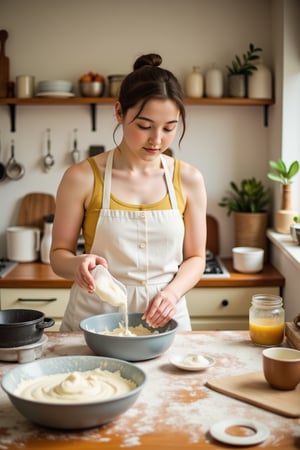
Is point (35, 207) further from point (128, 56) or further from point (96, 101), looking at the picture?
point (128, 56)

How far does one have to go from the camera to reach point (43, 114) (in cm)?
402

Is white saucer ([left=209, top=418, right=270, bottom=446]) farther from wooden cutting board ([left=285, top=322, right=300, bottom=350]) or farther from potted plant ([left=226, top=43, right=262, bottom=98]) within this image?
potted plant ([left=226, top=43, right=262, bottom=98])

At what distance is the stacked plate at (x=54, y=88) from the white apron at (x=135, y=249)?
1.60 m

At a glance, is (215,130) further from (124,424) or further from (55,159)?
(124,424)

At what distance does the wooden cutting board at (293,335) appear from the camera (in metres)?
1.92

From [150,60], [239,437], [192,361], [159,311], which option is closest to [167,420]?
[239,437]

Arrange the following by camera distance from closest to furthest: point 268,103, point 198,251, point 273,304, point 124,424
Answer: point 124,424, point 273,304, point 198,251, point 268,103

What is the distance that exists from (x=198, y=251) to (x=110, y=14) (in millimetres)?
2086

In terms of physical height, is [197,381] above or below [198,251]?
below

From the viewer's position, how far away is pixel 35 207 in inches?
160

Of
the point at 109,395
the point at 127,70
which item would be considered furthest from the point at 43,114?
the point at 109,395

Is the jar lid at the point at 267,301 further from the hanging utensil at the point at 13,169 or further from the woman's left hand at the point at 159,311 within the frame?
the hanging utensil at the point at 13,169

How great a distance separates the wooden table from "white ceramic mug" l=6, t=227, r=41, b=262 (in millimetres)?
2120

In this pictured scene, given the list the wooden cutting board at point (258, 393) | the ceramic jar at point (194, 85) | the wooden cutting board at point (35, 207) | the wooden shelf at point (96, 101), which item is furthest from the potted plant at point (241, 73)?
the wooden cutting board at point (258, 393)
